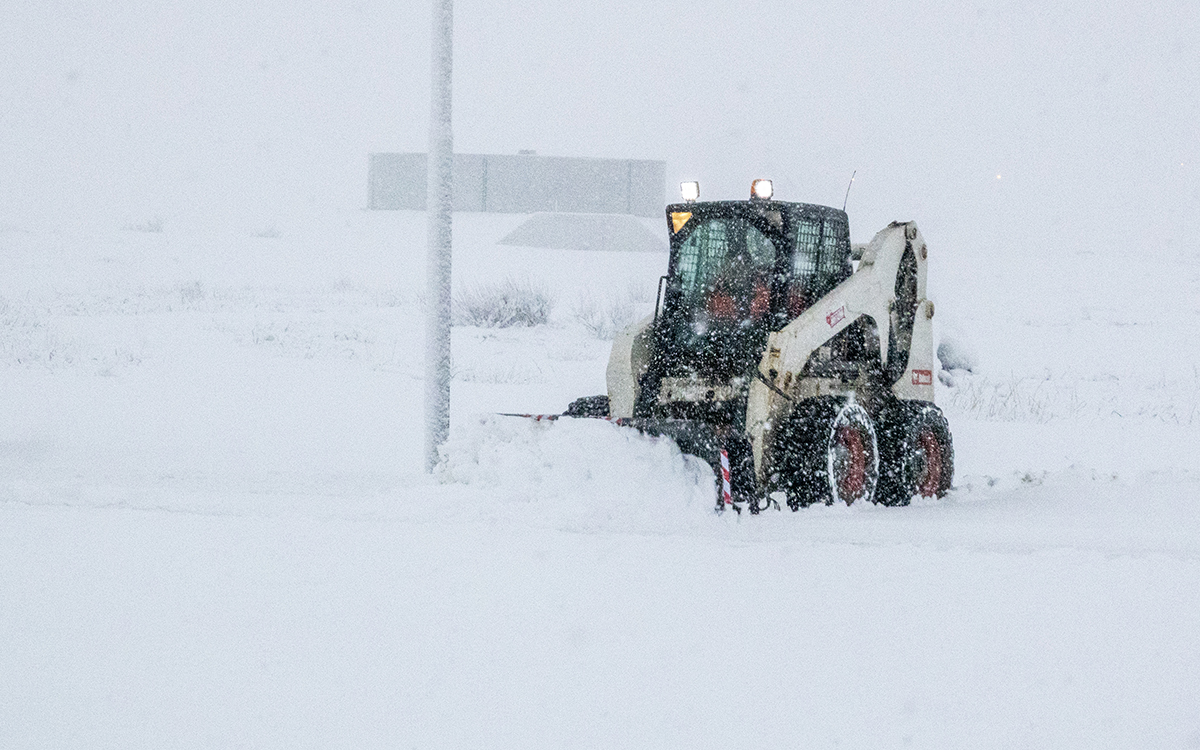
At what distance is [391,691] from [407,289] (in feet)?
102

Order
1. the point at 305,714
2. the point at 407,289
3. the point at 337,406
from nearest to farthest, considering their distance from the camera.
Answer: the point at 305,714 < the point at 337,406 < the point at 407,289

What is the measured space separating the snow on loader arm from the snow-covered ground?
48 centimetres

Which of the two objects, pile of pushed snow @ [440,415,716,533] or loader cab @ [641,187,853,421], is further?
loader cab @ [641,187,853,421]

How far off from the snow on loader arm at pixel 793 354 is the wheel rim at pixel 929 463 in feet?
0.04

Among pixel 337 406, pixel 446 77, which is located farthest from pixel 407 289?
pixel 446 77

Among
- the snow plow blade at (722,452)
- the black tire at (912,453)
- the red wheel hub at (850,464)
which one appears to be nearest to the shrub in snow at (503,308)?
the black tire at (912,453)

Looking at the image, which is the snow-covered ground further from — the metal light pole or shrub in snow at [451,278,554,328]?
shrub in snow at [451,278,554,328]

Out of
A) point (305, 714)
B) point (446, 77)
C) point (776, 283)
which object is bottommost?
point (305, 714)

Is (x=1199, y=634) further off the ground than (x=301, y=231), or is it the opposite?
(x=301, y=231)

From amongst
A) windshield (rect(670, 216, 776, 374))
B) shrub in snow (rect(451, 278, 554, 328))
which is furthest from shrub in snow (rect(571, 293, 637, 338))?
windshield (rect(670, 216, 776, 374))

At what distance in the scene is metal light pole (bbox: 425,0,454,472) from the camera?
32.1 ft

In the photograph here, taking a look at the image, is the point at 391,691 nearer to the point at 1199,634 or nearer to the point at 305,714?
the point at 305,714

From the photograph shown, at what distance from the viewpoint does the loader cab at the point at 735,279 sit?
33.3 feet

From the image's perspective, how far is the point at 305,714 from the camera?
4852 millimetres
